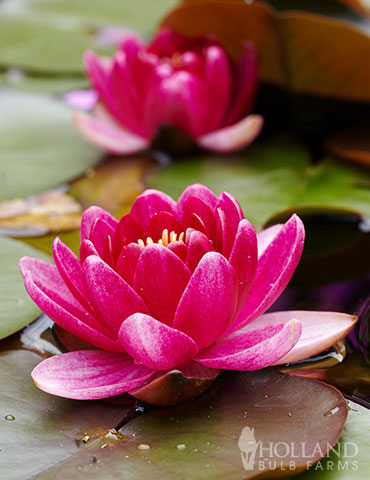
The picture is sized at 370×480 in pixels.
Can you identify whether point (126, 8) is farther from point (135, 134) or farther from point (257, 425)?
point (257, 425)

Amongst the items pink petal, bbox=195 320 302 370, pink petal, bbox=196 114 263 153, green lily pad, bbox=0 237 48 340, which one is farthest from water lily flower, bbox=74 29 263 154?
pink petal, bbox=195 320 302 370

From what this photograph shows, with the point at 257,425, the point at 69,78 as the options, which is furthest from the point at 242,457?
the point at 69,78

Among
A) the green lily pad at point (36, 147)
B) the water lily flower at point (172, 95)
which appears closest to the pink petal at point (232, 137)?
the water lily flower at point (172, 95)

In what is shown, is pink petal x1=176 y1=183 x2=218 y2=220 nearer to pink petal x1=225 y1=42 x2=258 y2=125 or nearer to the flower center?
the flower center

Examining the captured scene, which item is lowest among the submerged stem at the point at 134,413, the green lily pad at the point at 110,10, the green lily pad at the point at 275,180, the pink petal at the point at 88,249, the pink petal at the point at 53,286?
the submerged stem at the point at 134,413

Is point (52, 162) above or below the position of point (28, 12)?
below

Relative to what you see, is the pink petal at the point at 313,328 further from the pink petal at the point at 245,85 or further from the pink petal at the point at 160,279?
the pink petal at the point at 245,85

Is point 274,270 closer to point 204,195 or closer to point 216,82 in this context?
point 204,195
